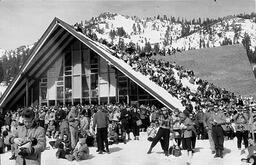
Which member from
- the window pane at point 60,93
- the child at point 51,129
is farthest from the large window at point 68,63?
the child at point 51,129

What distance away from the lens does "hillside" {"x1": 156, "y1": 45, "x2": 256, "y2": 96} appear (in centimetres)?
4524

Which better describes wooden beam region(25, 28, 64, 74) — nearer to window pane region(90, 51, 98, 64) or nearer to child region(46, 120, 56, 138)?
window pane region(90, 51, 98, 64)

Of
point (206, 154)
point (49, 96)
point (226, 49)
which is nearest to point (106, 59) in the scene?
point (49, 96)

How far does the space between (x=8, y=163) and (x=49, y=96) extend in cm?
1504

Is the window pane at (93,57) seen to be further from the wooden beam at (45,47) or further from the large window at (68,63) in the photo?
the wooden beam at (45,47)

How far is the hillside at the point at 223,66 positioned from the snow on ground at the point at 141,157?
31070 millimetres

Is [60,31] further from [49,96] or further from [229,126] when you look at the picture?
[229,126]

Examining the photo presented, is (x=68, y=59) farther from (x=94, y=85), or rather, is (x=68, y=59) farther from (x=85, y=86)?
(x=94, y=85)

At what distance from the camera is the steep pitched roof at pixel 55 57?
Result: 22.0 m

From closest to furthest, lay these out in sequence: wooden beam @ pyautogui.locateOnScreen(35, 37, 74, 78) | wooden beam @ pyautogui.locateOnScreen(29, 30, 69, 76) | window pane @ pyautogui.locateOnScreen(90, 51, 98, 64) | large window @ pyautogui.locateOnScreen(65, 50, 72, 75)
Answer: wooden beam @ pyautogui.locateOnScreen(29, 30, 69, 76) → window pane @ pyautogui.locateOnScreen(90, 51, 98, 64) → wooden beam @ pyautogui.locateOnScreen(35, 37, 74, 78) → large window @ pyautogui.locateOnScreen(65, 50, 72, 75)

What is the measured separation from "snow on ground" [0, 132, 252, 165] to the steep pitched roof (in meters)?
7.45

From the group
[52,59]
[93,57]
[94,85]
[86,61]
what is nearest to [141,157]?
[94,85]

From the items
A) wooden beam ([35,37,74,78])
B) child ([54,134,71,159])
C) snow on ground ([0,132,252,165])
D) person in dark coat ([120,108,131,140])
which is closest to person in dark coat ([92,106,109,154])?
snow on ground ([0,132,252,165])

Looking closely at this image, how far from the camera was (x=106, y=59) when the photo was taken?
23.3 metres
